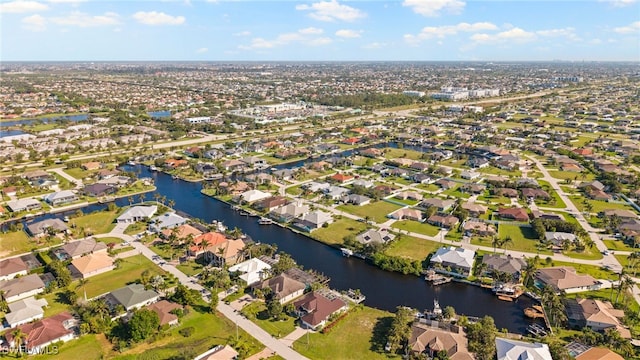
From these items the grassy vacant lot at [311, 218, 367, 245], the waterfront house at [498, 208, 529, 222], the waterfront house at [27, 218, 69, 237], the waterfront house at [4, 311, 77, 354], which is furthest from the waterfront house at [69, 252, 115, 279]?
the waterfront house at [498, 208, 529, 222]

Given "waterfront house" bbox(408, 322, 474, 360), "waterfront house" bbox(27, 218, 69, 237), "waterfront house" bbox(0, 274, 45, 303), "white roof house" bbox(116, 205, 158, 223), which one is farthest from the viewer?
"white roof house" bbox(116, 205, 158, 223)

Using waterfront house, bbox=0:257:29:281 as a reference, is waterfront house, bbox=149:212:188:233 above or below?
above

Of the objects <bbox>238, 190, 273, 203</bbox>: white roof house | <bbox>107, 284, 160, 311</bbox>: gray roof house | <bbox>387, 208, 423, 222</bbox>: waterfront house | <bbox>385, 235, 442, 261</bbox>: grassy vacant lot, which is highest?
<bbox>238, 190, 273, 203</bbox>: white roof house

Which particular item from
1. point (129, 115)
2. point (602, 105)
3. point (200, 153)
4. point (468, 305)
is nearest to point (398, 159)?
point (200, 153)

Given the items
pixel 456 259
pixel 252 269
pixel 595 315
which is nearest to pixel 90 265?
pixel 252 269

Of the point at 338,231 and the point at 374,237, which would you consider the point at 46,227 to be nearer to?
the point at 338,231

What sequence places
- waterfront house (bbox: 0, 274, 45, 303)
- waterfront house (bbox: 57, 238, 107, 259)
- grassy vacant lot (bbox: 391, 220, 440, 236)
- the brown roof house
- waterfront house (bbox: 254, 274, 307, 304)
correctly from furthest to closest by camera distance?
grassy vacant lot (bbox: 391, 220, 440, 236), waterfront house (bbox: 57, 238, 107, 259), the brown roof house, waterfront house (bbox: 254, 274, 307, 304), waterfront house (bbox: 0, 274, 45, 303)

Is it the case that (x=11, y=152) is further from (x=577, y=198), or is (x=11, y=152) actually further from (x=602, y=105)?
(x=602, y=105)

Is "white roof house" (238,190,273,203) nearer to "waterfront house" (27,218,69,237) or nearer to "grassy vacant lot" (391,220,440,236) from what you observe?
"grassy vacant lot" (391,220,440,236)

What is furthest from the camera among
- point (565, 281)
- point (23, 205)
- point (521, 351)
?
point (23, 205)
